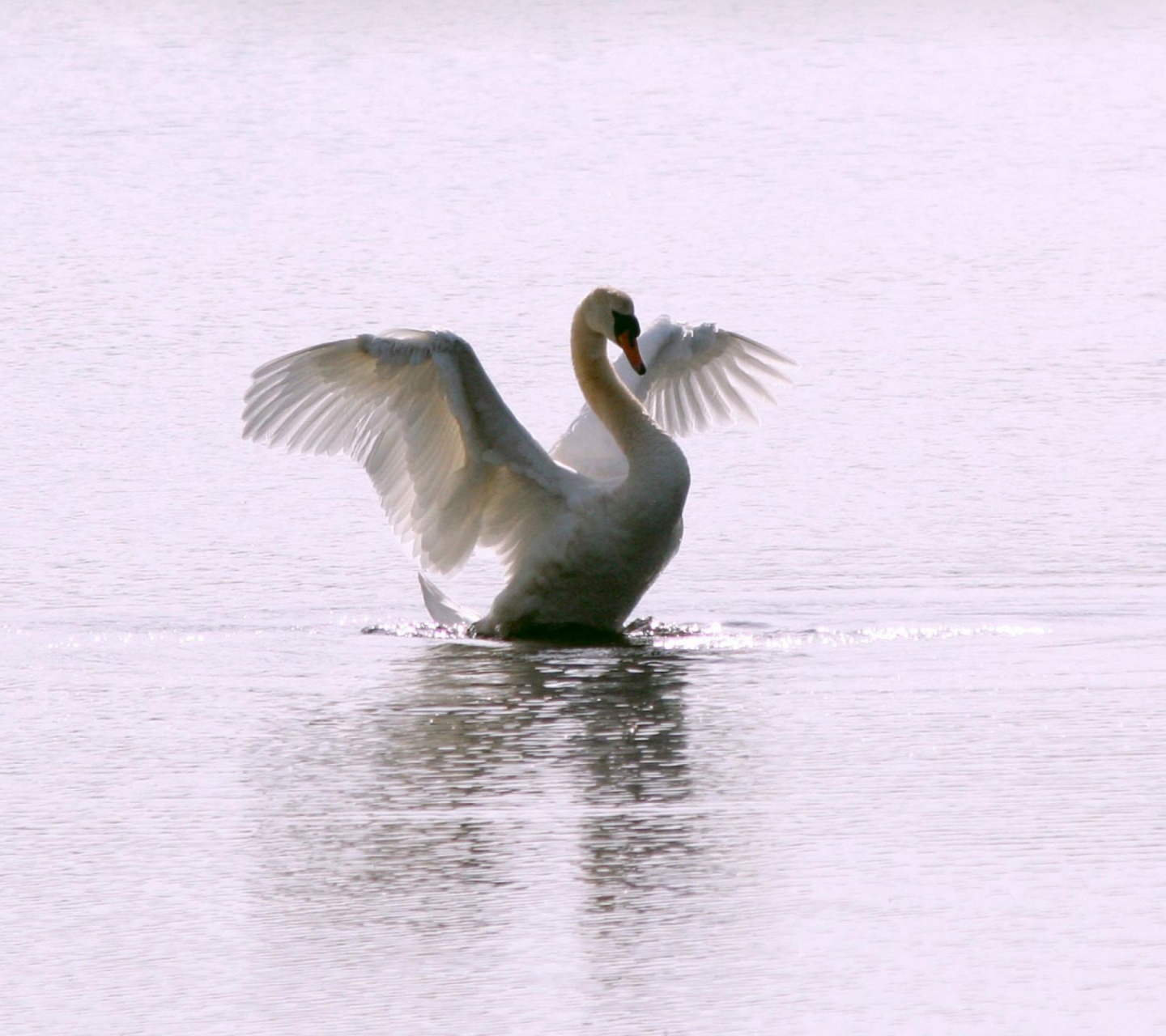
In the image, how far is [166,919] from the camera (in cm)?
588

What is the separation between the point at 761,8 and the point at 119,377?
19547 millimetres

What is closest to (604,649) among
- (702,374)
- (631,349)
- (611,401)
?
(611,401)

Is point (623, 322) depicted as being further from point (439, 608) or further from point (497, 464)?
point (439, 608)

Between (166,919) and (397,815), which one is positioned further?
(397,815)

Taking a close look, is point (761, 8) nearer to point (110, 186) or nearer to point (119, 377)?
point (110, 186)

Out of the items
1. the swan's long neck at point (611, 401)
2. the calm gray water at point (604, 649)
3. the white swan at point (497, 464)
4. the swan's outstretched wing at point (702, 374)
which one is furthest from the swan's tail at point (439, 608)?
the swan's outstretched wing at point (702, 374)

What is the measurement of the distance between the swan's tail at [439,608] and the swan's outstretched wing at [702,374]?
165 cm

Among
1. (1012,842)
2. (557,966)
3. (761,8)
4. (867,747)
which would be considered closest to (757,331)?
(867,747)

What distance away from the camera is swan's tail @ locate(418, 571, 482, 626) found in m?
9.09

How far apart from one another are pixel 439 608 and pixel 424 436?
645 millimetres

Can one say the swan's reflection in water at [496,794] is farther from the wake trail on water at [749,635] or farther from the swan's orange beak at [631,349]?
the swan's orange beak at [631,349]

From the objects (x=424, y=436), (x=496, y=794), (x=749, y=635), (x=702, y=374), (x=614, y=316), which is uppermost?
(x=614, y=316)

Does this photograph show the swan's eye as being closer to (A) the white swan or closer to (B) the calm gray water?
(A) the white swan

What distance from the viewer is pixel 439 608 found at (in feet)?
29.8
